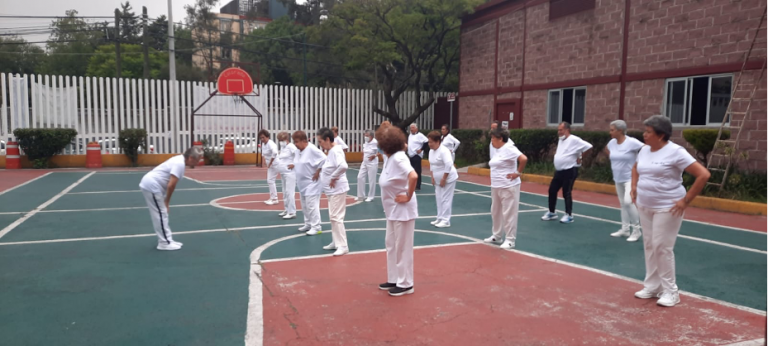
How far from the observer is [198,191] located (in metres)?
13.8

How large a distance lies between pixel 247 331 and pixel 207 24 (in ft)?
161

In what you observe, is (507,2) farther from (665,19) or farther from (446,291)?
(446,291)

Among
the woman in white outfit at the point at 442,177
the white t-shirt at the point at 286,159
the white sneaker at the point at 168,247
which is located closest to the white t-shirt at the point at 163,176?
the white sneaker at the point at 168,247

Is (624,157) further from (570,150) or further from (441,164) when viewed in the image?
(441,164)

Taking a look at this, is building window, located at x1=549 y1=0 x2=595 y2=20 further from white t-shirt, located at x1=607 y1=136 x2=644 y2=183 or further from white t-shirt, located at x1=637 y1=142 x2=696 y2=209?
white t-shirt, located at x1=637 y1=142 x2=696 y2=209

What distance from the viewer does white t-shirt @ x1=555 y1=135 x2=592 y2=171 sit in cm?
912

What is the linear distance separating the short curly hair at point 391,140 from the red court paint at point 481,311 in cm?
150

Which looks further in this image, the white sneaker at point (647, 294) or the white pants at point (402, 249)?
the white pants at point (402, 249)

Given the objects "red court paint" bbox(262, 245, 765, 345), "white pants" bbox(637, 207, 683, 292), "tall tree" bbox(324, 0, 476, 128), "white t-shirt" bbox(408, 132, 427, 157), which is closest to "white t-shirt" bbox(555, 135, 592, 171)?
"red court paint" bbox(262, 245, 765, 345)

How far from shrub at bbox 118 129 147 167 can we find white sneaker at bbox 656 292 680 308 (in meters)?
19.8

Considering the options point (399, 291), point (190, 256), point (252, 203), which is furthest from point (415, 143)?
point (399, 291)

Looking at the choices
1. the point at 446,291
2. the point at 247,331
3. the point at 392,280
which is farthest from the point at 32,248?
the point at 446,291

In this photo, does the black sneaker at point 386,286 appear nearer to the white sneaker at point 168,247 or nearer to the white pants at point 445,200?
the white sneaker at point 168,247

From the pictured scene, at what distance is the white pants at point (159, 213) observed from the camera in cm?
721
